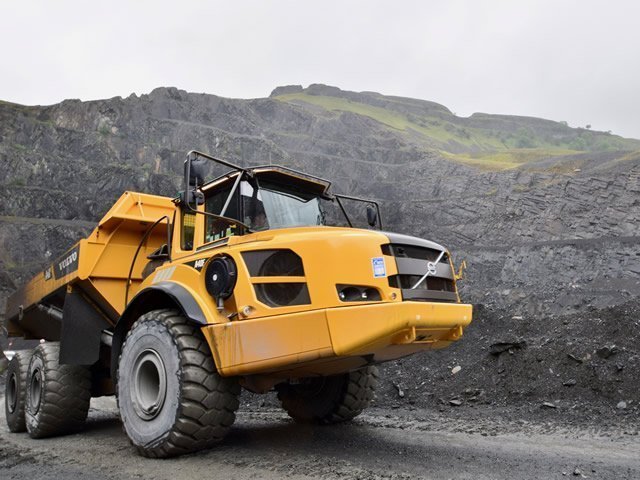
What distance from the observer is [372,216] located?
594cm

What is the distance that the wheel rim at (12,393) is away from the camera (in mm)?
6916

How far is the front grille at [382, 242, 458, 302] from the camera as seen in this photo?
13.6ft

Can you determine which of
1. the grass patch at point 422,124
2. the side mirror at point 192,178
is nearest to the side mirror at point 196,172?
the side mirror at point 192,178

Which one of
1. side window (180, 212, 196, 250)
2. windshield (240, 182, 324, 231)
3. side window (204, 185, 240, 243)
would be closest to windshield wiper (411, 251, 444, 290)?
windshield (240, 182, 324, 231)

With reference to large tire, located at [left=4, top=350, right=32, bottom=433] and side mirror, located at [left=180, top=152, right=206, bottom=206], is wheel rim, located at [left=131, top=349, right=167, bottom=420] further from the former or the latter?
large tire, located at [left=4, top=350, right=32, bottom=433]

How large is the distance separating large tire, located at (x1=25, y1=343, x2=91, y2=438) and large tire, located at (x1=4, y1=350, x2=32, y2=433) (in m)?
0.24

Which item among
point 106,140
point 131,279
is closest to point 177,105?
point 106,140

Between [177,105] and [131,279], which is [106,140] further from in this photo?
[131,279]

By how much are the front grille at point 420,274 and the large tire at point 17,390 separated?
16.7ft

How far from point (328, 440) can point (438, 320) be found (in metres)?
1.88

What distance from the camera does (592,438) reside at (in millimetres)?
5738

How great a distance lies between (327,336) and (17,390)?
4915 mm

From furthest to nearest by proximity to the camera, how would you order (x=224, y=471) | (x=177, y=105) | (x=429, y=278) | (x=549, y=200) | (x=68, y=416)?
1. (x=177, y=105)
2. (x=549, y=200)
3. (x=68, y=416)
4. (x=429, y=278)
5. (x=224, y=471)

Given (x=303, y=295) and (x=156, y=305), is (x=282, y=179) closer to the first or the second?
(x=303, y=295)
